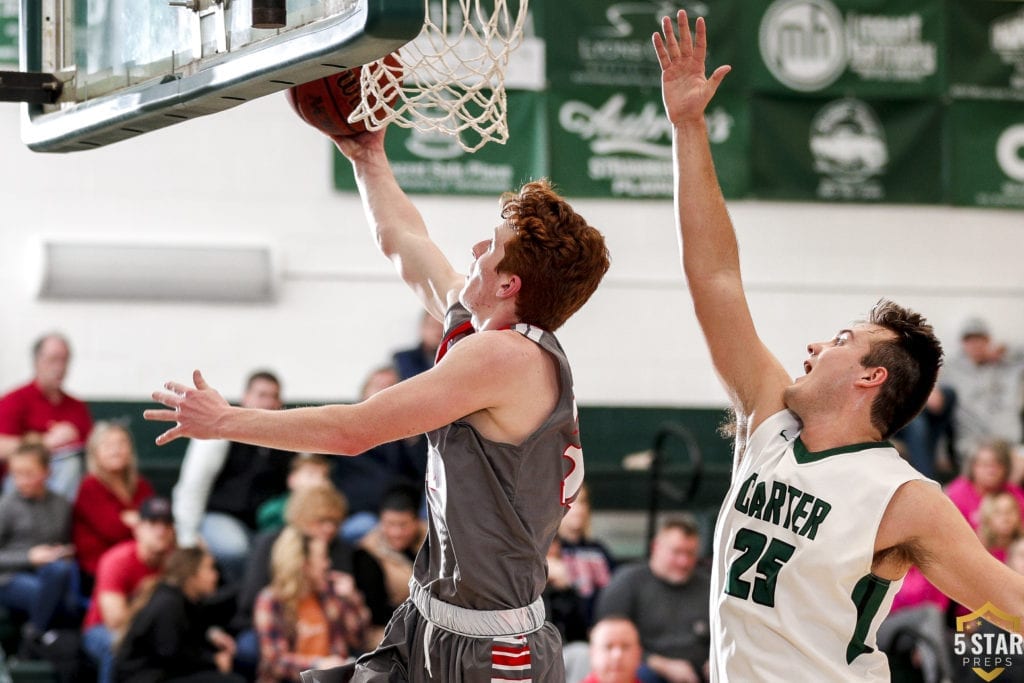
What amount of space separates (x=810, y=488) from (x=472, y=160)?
7.09 m

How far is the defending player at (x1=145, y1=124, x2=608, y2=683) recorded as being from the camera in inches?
128

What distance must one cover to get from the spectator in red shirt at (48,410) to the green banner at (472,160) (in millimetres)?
2584

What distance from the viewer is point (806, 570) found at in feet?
11.0

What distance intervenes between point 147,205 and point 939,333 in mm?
6221

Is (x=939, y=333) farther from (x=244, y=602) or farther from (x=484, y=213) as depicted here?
(x=244, y=602)

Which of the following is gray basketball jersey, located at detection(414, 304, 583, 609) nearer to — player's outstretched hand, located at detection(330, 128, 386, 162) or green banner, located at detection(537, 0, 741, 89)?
player's outstretched hand, located at detection(330, 128, 386, 162)

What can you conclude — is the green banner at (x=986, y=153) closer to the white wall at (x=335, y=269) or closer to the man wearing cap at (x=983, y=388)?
the white wall at (x=335, y=269)

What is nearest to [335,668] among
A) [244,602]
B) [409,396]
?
[409,396]

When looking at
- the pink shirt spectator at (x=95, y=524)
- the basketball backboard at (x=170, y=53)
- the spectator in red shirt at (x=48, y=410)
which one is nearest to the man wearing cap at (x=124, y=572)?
the pink shirt spectator at (x=95, y=524)

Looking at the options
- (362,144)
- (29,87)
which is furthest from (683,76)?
(29,87)

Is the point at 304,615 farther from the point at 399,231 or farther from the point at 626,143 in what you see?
the point at 626,143

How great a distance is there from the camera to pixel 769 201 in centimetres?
1075

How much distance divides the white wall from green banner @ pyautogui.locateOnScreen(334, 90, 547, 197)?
0.43ft

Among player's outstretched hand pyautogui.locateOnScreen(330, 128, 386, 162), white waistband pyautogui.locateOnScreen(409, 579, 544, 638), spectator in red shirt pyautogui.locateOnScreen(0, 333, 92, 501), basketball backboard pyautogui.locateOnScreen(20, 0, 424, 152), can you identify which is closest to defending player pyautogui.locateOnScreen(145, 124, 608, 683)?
white waistband pyautogui.locateOnScreen(409, 579, 544, 638)
